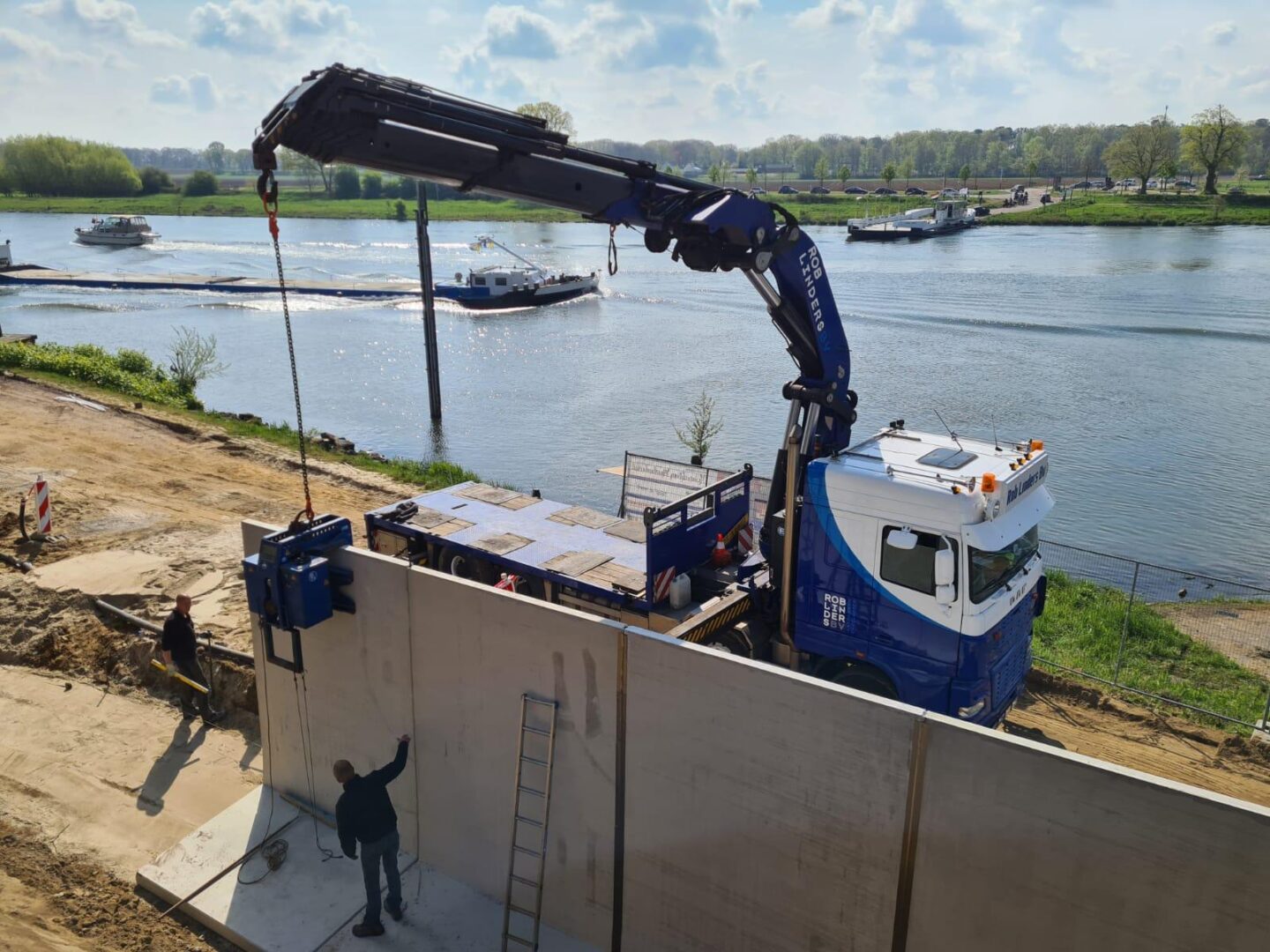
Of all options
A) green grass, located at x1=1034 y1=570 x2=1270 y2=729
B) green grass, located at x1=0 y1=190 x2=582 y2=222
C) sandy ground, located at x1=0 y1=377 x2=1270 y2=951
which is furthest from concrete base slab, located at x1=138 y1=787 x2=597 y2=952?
green grass, located at x1=0 y1=190 x2=582 y2=222

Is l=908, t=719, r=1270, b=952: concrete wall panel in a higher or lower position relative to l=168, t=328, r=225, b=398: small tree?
higher

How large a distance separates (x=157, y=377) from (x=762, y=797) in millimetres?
28309

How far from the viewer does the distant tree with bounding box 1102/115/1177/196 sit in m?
103

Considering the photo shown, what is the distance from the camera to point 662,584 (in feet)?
32.5

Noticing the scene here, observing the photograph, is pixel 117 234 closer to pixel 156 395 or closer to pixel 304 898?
pixel 156 395

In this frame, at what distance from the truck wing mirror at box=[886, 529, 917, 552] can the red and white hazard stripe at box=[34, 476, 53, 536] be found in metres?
12.7

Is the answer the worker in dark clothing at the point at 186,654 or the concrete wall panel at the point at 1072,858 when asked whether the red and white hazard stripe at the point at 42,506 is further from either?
the concrete wall panel at the point at 1072,858

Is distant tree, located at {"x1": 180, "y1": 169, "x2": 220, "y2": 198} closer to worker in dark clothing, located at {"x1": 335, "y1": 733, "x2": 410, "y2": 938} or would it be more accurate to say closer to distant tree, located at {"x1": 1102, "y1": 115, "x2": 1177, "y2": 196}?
distant tree, located at {"x1": 1102, "y1": 115, "x2": 1177, "y2": 196}

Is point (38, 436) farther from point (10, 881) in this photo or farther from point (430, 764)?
point (430, 764)

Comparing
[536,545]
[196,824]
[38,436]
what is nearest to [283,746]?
[196,824]

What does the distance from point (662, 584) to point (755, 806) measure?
3.70 metres

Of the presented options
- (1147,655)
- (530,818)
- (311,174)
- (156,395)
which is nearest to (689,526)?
(530,818)

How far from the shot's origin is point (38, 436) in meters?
21.1

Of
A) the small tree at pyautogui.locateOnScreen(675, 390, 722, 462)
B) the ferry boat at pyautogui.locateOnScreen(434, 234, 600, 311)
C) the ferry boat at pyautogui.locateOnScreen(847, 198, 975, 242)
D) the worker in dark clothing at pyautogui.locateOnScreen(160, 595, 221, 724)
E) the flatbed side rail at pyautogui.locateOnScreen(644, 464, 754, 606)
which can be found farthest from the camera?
the ferry boat at pyautogui.locateOnScreen(847, 198, 975, 242)
